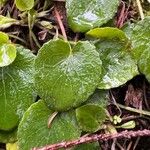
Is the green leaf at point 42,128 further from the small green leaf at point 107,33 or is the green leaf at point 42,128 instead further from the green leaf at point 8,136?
the small green leaf at point 107,33

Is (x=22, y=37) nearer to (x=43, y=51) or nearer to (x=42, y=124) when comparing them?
(x=43, y=51)

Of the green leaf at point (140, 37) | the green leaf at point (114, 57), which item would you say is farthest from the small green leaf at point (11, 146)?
the green leaf at point (140, 37)

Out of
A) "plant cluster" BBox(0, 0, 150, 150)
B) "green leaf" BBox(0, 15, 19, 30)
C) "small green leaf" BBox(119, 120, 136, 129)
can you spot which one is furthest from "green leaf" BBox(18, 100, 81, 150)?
"green leaf" BBox(0, 15, 19, 30)

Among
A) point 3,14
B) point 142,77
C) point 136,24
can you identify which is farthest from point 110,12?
point 3,14

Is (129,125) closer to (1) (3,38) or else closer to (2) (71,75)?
(2) (71,75)

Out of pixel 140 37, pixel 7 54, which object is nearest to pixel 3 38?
pixel 7 54

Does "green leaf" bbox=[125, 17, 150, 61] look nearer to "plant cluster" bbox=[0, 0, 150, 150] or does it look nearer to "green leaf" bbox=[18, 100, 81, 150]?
"plant cluster" bbox=[0, 0, 150, 150]
